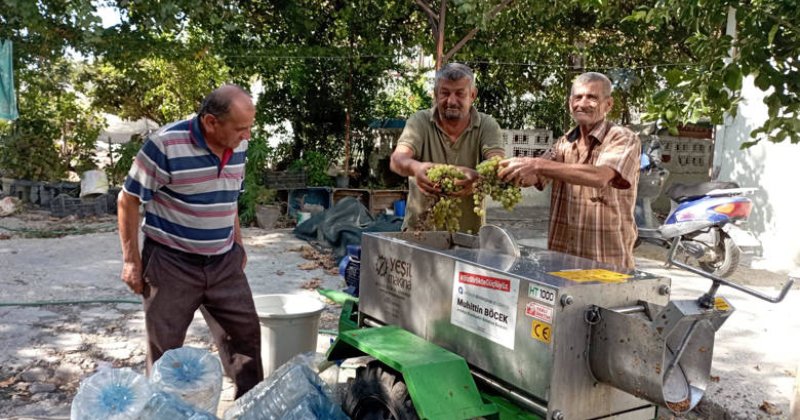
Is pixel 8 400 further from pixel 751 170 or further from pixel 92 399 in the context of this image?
pixel 751 170

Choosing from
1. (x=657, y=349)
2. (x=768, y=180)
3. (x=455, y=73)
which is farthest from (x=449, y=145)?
(x=768, y=180)

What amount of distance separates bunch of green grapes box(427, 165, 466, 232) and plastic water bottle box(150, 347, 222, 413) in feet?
4.36

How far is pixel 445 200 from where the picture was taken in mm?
3105

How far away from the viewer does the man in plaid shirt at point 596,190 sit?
296cm

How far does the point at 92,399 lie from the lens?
2814mm

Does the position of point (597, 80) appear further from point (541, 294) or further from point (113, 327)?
point (113, 327)

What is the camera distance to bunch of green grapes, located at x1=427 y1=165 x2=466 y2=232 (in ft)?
9.61

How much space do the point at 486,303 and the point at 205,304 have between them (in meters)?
1.71

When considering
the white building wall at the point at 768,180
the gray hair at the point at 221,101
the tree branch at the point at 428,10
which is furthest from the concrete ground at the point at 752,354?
the tree branch at the point at 428,10

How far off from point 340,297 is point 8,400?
213cm

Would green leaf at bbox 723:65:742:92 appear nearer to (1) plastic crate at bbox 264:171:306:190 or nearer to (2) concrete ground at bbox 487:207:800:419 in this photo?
(2) concrete ground at bbox 487:207:800:419

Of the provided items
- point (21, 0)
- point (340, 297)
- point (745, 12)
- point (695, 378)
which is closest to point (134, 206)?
point (340, 297)

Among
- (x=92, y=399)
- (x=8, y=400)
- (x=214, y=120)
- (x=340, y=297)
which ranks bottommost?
(x=8, y=400)

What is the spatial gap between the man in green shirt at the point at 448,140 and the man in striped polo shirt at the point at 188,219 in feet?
2.79
